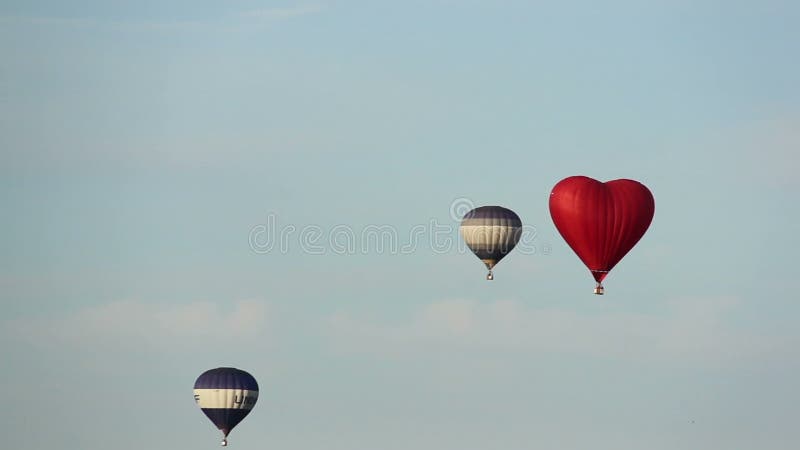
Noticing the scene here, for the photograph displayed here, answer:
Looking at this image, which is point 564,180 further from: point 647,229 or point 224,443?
point 224,443

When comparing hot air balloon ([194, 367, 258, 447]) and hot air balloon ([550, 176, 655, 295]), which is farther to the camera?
hot air balloon ([194, 367, 258, 447])

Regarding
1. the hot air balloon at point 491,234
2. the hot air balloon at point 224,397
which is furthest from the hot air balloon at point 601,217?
the hot air balloon at point 224,397

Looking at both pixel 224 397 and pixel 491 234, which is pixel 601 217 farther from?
pixel 224 397

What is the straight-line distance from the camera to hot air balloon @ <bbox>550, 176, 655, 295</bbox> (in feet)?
339

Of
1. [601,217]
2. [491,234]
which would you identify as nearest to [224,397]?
[491,234]

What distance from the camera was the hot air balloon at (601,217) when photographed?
103188mm

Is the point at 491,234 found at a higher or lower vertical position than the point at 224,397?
higher

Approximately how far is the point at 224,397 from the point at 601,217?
2715cm

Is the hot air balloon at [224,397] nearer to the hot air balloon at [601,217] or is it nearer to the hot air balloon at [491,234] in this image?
the hot air balloon at [491,234]

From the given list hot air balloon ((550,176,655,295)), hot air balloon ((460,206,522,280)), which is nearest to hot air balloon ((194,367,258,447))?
hot air balloon ((460,206,522,280))

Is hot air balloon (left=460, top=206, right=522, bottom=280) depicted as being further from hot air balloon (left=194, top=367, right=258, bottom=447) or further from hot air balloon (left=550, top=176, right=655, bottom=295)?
hot air balloon (left=194, top=367, right=258, bottom=447)

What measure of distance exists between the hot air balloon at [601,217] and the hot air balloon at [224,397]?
2432cm

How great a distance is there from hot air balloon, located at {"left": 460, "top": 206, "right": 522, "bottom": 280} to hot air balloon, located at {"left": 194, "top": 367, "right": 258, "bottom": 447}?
16281 millimetres

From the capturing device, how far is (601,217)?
339 ft
